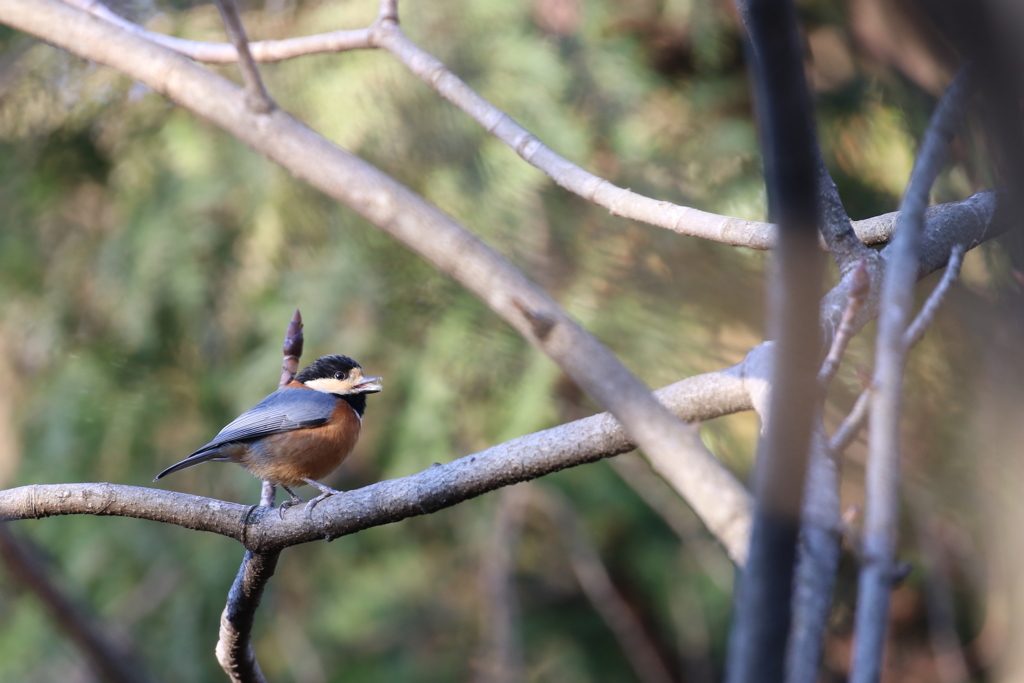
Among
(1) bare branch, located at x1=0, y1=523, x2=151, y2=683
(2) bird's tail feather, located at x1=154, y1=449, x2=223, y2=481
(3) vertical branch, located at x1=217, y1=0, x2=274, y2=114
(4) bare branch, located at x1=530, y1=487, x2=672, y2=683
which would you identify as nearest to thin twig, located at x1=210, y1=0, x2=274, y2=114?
(3) vertical branch, located at x1=217, y1=0, x2=274, y2=114

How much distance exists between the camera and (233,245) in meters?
3.73

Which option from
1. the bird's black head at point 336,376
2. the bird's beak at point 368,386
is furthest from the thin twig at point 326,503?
the bird's black head at point 336,376

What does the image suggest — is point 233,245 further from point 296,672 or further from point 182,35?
point 296,672

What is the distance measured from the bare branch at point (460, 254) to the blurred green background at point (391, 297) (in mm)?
1774

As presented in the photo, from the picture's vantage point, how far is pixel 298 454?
2549mm

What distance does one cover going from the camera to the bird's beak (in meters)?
2.67

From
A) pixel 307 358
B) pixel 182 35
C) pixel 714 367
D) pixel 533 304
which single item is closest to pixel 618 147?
pixel 714 367

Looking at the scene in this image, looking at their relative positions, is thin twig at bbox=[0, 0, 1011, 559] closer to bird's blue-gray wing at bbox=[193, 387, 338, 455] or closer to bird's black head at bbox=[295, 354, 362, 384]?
bird's blue-gray wing at bbox=[193, 387, 338, 455]

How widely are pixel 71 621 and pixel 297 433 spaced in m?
1.87

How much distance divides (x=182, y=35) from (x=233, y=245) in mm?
975

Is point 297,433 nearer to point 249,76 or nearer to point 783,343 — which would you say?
point 249,76

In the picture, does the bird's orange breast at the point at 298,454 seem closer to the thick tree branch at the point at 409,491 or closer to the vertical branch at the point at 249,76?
the thick tree branch at the point at 409,491

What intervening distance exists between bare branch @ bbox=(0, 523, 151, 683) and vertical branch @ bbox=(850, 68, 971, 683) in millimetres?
650

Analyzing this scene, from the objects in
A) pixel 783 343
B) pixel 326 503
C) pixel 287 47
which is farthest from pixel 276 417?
pixel 783 343
